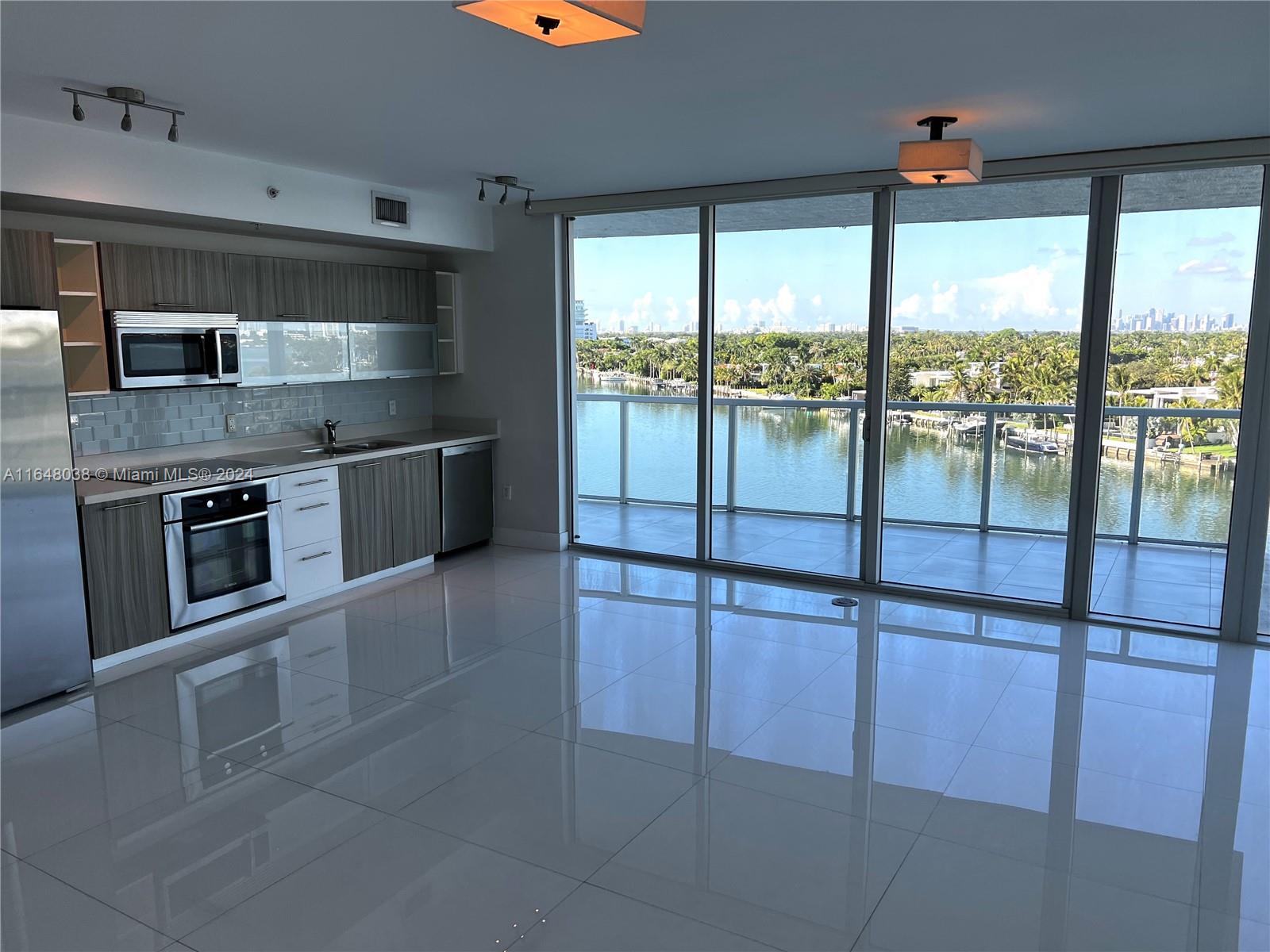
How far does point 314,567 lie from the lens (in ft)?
18.0

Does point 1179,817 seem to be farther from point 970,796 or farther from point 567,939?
point 567,939

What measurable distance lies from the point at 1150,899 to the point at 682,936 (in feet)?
4.62

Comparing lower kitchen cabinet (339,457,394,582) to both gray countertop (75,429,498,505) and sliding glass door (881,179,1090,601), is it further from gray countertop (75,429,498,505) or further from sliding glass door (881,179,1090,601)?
sliding glass door (881,179,1090,601)

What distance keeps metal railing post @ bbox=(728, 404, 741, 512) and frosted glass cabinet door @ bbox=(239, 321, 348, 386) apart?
9.04 ft

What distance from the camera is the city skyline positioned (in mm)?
4711

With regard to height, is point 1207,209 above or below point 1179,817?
above

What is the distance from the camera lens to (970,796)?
3.19 meters

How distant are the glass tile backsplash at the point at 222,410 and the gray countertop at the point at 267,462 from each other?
0.45ft

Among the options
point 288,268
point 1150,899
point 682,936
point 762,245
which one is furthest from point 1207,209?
point 288,268

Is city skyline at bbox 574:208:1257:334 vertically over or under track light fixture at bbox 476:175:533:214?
under

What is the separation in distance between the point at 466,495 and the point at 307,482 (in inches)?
Answer: 60.0

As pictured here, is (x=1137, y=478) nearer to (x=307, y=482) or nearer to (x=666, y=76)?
(x=666, y=76)

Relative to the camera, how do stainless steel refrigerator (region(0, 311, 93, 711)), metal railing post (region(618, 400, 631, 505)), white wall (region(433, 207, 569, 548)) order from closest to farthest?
stainless steel refrigerator (region(0, 311, 93, 711)), white wall (region(433, 207, 569, 548)), metal railing post (region(618, 400, 631, 505))

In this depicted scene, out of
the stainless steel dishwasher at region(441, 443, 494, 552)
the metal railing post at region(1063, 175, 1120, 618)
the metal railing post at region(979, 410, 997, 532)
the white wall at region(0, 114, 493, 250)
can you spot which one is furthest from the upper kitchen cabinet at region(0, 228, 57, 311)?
the metal railing post at region(1063, 175, 1120, 618)
